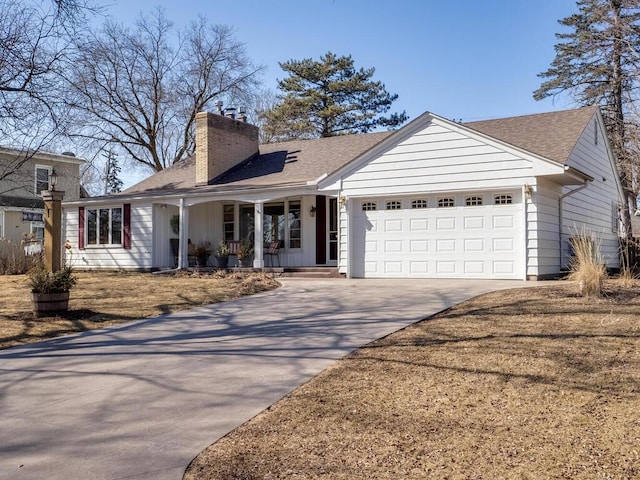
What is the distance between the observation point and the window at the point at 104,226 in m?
19.3

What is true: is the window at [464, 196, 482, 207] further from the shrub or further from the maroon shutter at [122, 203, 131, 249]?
→ the shrub

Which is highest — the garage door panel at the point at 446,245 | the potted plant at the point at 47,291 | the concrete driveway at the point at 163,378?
the garage door panel at the point at 446,245

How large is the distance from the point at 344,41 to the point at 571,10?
1058 inches

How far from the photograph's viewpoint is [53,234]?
9961 mm

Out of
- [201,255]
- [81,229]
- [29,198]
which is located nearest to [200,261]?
[201,255]

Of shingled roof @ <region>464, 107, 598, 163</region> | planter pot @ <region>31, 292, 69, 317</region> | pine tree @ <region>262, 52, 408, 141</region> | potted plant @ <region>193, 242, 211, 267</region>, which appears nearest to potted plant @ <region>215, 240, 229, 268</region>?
potted plant @ <region>193, 242, 211, 267</region>

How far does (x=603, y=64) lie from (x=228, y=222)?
19993mm

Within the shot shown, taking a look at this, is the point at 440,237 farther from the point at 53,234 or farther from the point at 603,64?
the point at 603,64

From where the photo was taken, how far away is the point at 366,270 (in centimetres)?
1421

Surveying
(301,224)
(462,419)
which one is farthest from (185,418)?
(301,224)

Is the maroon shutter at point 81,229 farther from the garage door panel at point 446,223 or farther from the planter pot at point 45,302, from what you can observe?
the garage door panel at point 446,223

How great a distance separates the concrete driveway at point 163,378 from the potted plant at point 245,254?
738cm

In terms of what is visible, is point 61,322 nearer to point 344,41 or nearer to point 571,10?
point 344,41

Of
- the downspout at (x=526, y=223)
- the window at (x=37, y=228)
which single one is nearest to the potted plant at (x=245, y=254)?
the downspout at (x=526, y=223)
